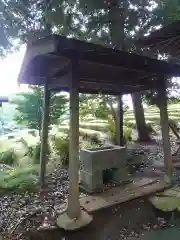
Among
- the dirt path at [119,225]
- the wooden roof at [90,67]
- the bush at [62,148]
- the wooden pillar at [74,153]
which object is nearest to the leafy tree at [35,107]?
the bush at [62,148]

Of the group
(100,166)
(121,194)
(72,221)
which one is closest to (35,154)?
(100,166)

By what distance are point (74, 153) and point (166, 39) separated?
2.70 metres

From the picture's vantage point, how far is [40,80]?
17.2 feet

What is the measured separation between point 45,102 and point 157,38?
2635mm

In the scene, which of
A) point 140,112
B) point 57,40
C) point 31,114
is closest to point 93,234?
point 57,40

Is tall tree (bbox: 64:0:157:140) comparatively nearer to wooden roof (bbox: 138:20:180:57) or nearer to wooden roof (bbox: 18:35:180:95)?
wooden roof (bbox: 18:35:180:95)

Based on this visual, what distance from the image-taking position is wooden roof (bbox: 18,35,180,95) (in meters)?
3.22

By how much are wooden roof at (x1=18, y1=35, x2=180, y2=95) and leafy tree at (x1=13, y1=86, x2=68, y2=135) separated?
2.30 m

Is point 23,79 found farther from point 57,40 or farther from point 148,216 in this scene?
point 148,216

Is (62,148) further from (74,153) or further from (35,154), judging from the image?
(74,153)

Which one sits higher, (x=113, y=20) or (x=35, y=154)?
(x=113, y=20)

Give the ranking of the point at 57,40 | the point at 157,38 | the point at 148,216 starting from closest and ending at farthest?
the point at 57,40 < the point at 148,216 < the point at 157,38

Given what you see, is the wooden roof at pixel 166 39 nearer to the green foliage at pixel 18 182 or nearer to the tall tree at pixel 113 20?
the tall tree at pixel 113 20

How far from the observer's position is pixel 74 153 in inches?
136
